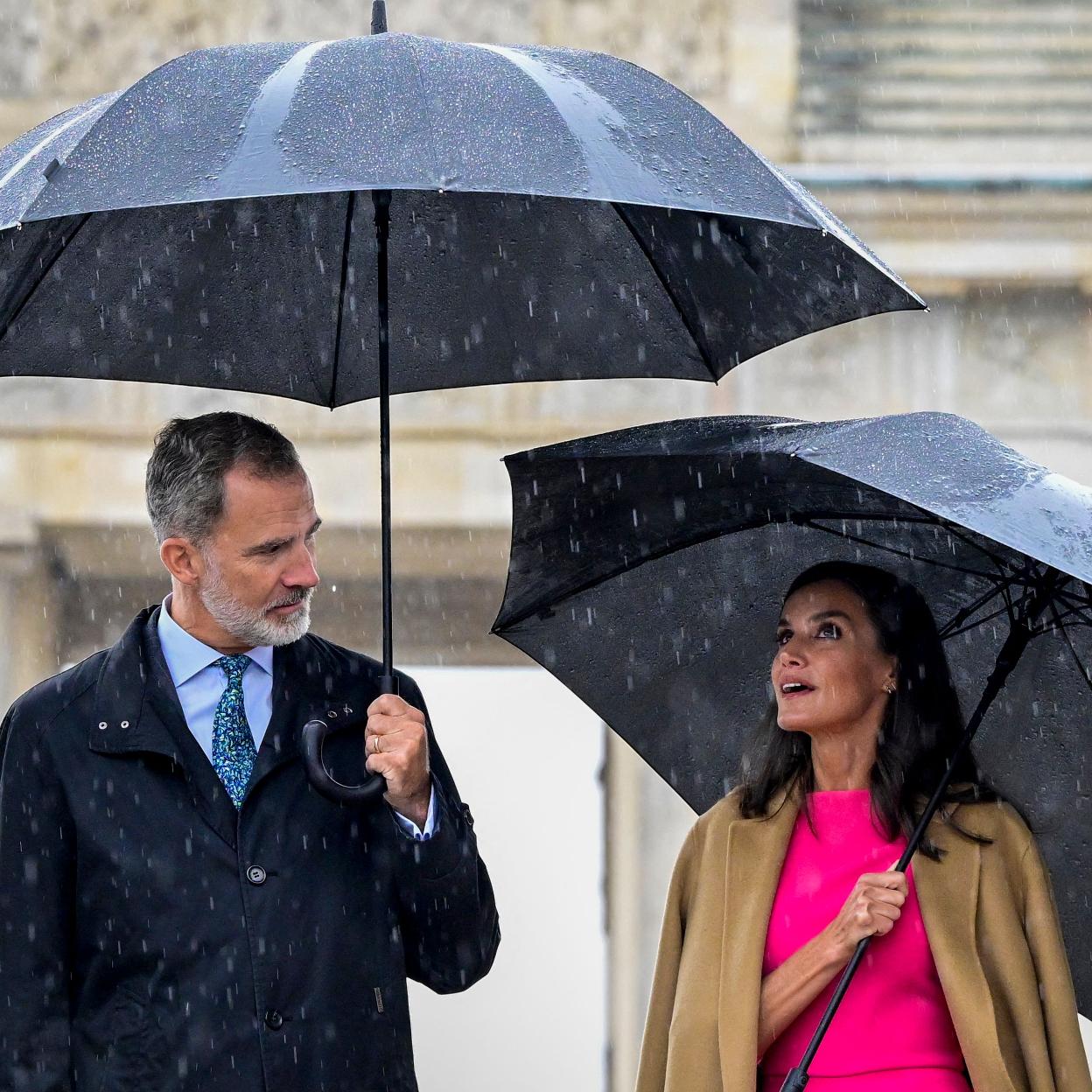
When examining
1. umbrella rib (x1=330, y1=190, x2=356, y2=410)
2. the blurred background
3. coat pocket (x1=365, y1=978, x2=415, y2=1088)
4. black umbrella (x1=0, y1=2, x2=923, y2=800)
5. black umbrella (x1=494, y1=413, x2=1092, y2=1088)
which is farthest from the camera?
the blurred background

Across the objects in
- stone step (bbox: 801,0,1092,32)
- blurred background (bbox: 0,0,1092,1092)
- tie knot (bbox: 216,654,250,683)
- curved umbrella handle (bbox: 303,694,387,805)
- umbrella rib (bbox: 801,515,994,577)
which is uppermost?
stone step (bbox: 801,0,1092,32)

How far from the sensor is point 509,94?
11.2 ft

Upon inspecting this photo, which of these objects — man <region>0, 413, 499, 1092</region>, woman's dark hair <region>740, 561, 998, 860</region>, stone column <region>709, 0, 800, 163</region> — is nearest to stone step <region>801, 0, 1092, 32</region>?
stone column <region>709, 0, 800, 163</region>

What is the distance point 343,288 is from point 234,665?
3.00ft

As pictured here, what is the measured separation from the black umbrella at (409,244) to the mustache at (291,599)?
147mm

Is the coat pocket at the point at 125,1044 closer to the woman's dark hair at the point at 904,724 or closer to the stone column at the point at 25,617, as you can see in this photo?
the woman's dark hair at the point at 904,724

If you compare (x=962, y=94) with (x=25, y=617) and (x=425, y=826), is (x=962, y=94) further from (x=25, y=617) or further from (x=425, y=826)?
(x=425, y=826)

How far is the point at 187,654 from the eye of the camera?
3.96 metres

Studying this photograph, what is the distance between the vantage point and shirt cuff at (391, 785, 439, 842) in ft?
12.2

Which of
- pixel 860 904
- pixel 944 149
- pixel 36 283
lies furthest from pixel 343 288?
pixel 944 149

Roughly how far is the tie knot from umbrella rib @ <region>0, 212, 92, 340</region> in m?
0.80

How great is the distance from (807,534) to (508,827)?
197 inches

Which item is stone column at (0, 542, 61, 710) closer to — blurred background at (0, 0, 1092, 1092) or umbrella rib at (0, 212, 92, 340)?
blurred background at (0, 0, 1092, 1092)

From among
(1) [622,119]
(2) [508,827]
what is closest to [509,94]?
(1) [622,119]
